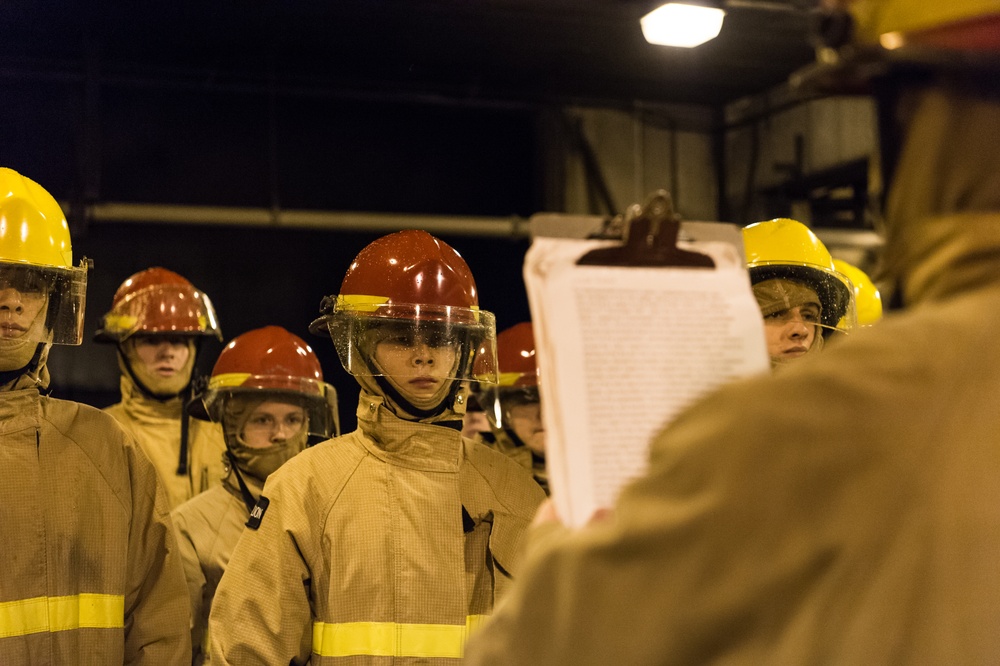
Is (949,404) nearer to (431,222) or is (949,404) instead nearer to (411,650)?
(411,650)

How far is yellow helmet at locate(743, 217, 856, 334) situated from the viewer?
139 inches

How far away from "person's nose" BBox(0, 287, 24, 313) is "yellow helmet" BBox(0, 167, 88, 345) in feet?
0.05

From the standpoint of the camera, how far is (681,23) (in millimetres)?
6219

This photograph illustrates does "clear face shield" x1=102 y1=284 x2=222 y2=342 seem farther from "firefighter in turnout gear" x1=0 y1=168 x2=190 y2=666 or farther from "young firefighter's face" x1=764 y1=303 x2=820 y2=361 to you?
"young firefighter's face" x1=764 y1=303 x2=820 y2=361

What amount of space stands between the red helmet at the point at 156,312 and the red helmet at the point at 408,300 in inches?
102

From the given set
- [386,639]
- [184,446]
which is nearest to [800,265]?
[386,639]

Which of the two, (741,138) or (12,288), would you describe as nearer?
(12,288)

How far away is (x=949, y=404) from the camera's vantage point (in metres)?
1.08

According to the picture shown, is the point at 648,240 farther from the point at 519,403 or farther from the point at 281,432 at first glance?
the point at 519,403

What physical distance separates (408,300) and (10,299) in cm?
120

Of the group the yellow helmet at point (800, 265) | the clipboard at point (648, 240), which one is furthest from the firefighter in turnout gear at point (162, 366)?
the clipboard at point (648, 240)

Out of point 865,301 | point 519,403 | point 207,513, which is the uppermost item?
point 865,301

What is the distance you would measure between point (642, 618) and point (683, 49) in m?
7.09

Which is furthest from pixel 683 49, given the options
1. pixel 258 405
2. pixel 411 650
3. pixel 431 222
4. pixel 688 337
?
pixel 688 337
